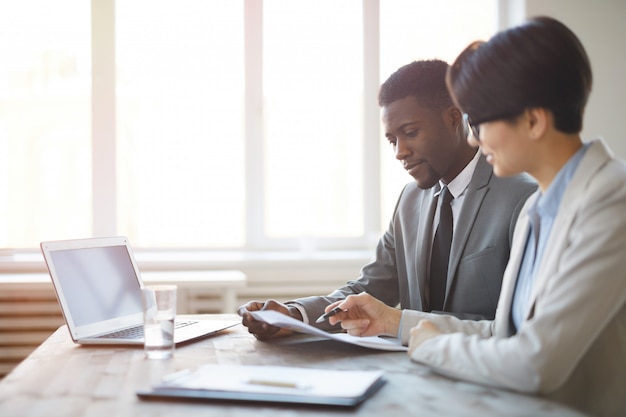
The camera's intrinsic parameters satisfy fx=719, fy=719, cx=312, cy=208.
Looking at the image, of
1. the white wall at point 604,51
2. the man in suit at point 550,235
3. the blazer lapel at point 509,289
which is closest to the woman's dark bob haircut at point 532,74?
the man in suit at point 550,235

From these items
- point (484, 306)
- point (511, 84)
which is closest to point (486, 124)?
point (511, 84)

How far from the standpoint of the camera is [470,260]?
5.61 feet

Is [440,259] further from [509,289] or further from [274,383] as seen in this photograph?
[274,383]

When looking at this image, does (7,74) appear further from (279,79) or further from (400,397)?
(400,397)

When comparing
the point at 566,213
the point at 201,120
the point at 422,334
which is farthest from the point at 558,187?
the point at 201,120

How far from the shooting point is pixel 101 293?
1586 mm

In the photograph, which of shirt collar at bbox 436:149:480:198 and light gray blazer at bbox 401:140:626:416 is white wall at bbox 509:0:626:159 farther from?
light gray blazer at bbox 401:140:626:416

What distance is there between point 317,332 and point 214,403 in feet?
1.11

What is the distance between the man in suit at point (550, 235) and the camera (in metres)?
1.04

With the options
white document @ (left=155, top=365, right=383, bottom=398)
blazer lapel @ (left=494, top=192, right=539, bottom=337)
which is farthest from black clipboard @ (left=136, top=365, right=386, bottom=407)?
blazer lapel @ (left=494, top=192, right=539, bottom=337)

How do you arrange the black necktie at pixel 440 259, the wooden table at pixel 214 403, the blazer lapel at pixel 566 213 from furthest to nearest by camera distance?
the black necktie at pixel 440 259
the blazer lapel at pixel 566 213
the wooden table at pixel 214 403

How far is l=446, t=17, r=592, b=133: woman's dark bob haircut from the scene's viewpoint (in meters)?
1.12

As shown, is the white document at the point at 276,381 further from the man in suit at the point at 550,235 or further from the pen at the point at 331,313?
the pen at the point at 331,313

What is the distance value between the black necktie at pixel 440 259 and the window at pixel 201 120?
1.66 metres
